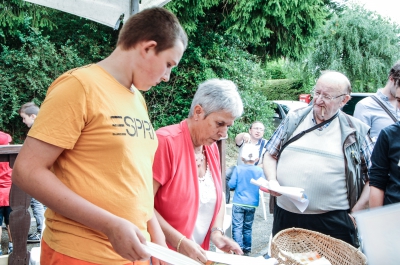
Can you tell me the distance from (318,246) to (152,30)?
143cm

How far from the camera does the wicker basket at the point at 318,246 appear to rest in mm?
1920

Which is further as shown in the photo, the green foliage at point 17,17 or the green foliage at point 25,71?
the green foliage at point 17,17

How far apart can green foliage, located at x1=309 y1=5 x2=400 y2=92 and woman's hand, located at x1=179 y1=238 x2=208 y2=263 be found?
20088 mm

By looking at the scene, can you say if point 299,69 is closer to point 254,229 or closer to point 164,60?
point 254,229

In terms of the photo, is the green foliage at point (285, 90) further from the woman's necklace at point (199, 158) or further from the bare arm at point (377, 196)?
the woman's necklace at point (199, 158)

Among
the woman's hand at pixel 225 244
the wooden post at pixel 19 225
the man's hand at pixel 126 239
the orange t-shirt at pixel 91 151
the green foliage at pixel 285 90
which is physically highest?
the orange t-shirt at pixel 91 151

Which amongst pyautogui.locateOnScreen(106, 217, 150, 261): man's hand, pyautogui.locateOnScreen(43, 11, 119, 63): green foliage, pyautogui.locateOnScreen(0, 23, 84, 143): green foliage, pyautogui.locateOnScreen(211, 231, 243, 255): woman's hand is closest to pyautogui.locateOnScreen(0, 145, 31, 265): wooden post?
pyautogui.locateOnScreen(211, 231, 243, 255): woman's hand

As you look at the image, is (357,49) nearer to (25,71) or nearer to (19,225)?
(25,71)

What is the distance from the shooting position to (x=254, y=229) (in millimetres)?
5816

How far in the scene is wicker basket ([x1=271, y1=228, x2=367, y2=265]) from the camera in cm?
192

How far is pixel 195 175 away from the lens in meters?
1.98

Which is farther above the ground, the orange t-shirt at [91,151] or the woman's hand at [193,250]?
the orange t-shirt at [91,151]

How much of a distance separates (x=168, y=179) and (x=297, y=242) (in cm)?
81

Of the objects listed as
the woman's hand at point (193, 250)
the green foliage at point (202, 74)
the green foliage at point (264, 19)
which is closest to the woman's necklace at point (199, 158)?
the woman's hand at point (193, 250)
